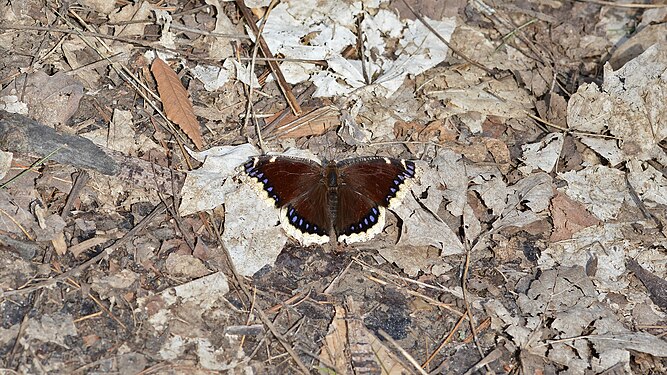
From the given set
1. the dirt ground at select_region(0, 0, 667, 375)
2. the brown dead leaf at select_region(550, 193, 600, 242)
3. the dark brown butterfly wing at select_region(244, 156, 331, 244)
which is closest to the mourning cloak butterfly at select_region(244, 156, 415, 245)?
the dark brown butterfly wing at select_region(244, 156, 331, 244)

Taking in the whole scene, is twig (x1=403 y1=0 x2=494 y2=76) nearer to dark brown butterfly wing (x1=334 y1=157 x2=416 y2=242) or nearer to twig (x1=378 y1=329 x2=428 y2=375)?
dark brown butterfly wing (x1=334 y1=157 x2=416 y2=242)

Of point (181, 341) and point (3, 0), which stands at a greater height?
point (3, 0)

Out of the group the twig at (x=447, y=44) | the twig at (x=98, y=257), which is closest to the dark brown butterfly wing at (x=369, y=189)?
the twig at (x=98, y=257)

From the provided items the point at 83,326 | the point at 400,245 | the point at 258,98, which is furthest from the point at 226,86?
the point at 83,326

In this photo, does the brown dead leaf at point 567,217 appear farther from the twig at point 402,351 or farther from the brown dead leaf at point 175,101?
the brown dead leaf at point 175,101

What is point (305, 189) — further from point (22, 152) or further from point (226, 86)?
point (22, 152)
